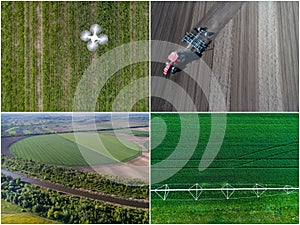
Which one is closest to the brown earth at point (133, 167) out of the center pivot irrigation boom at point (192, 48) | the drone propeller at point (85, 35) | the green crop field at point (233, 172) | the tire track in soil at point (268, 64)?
the green crop field at point (233, 172)

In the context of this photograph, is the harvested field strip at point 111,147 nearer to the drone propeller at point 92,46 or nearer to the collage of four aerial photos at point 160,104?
the collage of four aerial photos at point 160,104

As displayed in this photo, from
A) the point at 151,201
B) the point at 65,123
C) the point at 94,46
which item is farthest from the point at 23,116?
the point at 151,201

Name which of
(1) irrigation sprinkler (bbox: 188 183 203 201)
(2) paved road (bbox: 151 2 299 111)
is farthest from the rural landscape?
(2) paved road (bbox: 151 2 299 111)

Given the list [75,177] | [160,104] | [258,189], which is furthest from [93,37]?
[258,189]

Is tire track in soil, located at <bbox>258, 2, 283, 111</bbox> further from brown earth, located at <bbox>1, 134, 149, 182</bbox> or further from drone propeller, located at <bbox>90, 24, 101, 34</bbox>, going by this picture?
drone propeller, located at <bbox>90, 24, 101, 34</bbox>

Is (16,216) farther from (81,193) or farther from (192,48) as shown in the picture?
(192,48)

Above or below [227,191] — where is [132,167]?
above
